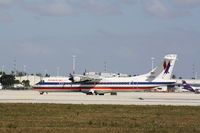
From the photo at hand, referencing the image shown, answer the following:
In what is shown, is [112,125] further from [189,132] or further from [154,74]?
[154,74]

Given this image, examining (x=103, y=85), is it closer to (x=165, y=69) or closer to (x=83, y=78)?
(x=83, y=78)

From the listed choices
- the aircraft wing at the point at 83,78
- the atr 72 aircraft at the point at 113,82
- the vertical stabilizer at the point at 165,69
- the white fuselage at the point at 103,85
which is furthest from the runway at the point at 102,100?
the aircraft wing at the point at 83,78

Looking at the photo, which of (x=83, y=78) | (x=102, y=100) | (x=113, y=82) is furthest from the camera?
(x=83, y=78)

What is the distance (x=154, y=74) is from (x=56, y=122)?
66.5 meters

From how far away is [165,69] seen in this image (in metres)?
96.9

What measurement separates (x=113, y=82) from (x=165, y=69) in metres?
10.9

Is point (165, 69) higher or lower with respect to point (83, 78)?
higher

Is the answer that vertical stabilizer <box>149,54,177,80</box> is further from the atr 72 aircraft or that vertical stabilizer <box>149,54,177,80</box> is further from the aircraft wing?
the aircraft wing

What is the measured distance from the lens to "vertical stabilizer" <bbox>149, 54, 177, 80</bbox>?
9488cm

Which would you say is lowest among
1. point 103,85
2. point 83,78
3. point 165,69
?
point 103,85

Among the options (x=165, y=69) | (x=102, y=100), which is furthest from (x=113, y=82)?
(x=102, y=100)

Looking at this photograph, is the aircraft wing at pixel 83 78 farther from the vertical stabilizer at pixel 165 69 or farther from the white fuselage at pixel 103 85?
the vertical stabilizer at pixel 165 69

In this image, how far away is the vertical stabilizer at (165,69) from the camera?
9488cm

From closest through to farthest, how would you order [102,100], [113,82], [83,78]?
[102,100] → [113,82] → [83,78]
